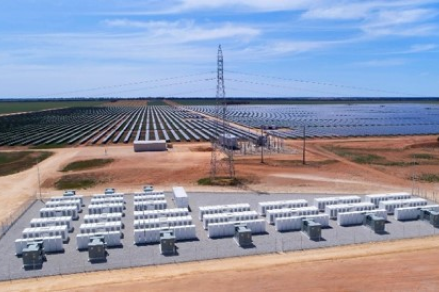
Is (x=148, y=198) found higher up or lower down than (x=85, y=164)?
lower down

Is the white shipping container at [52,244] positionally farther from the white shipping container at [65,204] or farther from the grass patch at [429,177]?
the grass patch at [429,177]

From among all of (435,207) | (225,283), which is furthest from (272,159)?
(225,283)

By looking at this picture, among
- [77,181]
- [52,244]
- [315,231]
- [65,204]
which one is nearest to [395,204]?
[315,231]

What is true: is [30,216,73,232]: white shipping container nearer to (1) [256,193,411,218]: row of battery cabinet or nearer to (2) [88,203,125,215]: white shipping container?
(2) [88,203,125,215]: white shipping container

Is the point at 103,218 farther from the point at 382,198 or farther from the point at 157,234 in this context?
the point at 382,198

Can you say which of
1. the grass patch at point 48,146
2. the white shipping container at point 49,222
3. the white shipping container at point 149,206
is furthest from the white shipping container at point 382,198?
the grass patch at point 48,146

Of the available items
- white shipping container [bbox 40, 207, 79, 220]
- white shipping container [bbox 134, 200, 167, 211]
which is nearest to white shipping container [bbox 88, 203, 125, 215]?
white shipping container [bbox 40, 207, 79, 220]

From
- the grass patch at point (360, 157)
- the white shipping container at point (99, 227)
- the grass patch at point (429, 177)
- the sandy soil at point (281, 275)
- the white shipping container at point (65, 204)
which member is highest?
the grass patch at point (360, 157)
